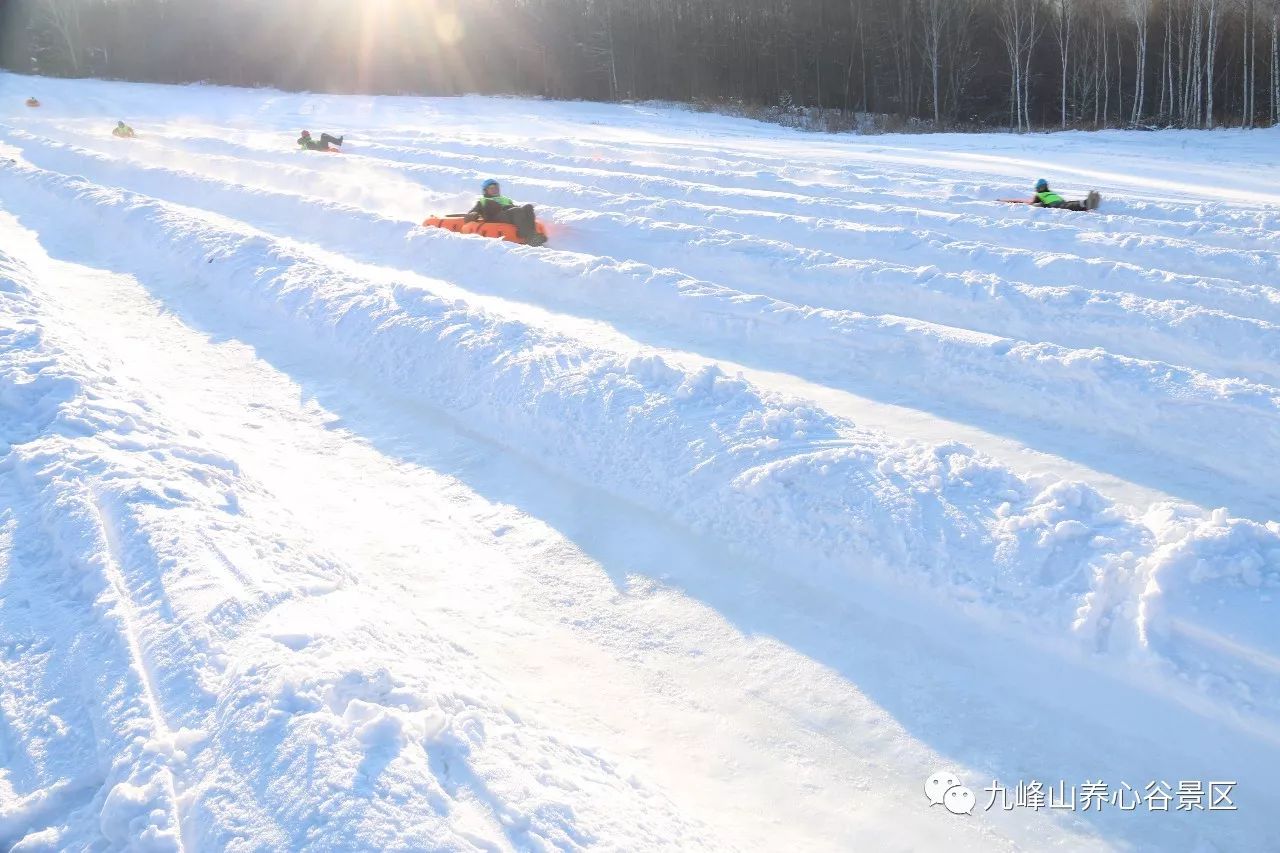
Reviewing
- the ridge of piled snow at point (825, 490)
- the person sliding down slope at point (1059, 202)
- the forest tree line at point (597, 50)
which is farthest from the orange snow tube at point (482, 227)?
the forest tree line at point (597, 50)

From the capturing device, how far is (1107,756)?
333 cm

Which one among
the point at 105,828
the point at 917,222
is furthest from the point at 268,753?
the point at 917,222

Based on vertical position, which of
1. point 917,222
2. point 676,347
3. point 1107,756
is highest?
point 917,222

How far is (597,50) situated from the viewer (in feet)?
144

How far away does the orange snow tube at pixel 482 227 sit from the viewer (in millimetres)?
10648

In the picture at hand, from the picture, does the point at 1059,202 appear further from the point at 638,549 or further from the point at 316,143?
the point at 316,143

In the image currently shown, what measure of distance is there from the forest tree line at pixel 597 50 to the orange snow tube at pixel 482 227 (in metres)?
29.3

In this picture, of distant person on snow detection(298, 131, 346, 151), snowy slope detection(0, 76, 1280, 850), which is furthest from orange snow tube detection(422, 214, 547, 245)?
distant person on snow detection(298, 131, 346, 151)

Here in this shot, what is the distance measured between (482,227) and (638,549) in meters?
7.13

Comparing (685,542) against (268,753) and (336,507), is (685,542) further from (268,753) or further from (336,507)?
(268,753)

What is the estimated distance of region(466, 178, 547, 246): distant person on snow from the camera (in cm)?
1059

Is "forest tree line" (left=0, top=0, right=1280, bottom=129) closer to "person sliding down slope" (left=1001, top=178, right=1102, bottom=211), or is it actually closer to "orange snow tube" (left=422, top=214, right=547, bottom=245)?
"person sliding down slope" (left=1001, top=178, right=1102, bottom=211)

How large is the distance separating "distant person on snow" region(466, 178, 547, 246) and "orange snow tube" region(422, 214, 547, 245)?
0.07 meters

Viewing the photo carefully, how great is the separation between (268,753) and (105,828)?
1.53 feet
